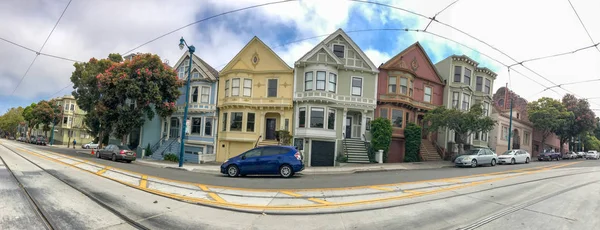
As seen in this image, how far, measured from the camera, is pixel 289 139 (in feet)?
72.1

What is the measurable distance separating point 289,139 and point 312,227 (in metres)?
16.5

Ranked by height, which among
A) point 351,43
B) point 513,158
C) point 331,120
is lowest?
point 513,158

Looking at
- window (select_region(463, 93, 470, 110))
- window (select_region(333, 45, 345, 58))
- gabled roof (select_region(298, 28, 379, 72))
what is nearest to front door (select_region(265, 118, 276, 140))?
window (select_region(333, 45, 345, 58))

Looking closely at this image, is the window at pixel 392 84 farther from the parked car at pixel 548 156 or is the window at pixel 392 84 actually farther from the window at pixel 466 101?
the parked car at pixel 548 156

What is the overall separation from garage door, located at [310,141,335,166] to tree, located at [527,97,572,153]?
31397 millimetres

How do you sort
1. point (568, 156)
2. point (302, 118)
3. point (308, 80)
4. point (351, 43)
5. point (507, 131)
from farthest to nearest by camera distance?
point (568, 156)
point (507, 131)
point (351, 43)
point (308, 80)
point (302, 118)

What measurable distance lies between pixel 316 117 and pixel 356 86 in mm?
4350

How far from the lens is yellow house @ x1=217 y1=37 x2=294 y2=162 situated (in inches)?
924

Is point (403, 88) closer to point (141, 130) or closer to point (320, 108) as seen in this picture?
point (320, 108)

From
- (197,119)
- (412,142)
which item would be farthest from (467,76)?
(197,119)

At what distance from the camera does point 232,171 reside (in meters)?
13.6

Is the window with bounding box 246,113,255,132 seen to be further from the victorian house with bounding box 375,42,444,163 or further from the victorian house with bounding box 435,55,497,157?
the victorian house with bounding box 435,55,497,157

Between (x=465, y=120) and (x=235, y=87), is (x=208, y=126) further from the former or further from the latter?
(x=465, y=120)

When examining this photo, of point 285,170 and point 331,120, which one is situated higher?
point 331,120
